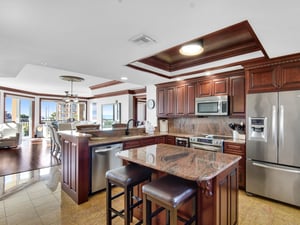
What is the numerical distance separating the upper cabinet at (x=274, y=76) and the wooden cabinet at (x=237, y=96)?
0.40m

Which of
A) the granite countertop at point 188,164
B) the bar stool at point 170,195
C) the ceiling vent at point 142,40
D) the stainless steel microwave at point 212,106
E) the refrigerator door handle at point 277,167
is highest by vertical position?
the ceiling vent at point 142,40

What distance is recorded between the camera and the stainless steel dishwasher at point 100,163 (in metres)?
2.98

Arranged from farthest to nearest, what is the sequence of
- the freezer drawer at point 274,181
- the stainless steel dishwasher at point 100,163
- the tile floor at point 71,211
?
1. the stainless steel dishwasher at point 100,163
2. the freezer drawer at point 274,181
3. the tile floor at point 71,211

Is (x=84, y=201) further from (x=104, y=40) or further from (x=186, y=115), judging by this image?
(x=186, y=115)

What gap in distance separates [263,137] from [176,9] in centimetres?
253

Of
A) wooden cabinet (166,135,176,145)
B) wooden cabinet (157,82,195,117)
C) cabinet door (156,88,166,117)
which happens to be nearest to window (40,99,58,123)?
cabinet door (156,88,166,117)

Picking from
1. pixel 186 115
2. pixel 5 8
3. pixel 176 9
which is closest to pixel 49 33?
pixel 5 8

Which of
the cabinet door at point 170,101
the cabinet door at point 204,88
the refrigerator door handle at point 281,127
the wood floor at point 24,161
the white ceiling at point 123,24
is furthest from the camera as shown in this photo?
the cabinet door at point 170,101

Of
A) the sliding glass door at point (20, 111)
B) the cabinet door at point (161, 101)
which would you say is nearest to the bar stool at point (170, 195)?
the cabinet door at point (161, 101)

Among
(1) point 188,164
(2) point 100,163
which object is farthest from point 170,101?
(1) point 188,164

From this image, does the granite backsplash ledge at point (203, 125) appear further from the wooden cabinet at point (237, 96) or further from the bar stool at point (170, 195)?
the bar stool at point (170, 195)

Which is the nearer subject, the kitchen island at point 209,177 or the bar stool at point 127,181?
the kitchen island at point 209,177

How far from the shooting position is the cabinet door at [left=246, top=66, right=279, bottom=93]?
284cm

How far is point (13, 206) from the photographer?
A: 2.60m
